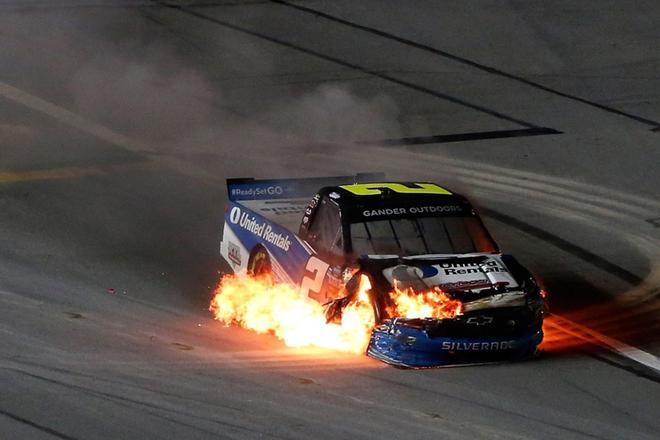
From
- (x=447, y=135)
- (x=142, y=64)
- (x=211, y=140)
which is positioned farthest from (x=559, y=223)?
(x=142, y=64)

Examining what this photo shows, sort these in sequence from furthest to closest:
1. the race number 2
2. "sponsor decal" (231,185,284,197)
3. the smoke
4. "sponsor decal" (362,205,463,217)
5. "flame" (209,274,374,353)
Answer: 1. the smoke
2. "sponsor decal" (231,185,284,197)
3. "sponsor decal" (362,205,463,217)
4. the race number 2
5. "flame" (209,274,374,353)

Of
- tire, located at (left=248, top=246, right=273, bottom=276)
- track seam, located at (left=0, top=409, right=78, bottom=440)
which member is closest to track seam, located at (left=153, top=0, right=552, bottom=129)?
tire, located at (left=248, top=246, right=273, bottom=276)

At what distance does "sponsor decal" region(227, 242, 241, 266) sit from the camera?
13.4 meters

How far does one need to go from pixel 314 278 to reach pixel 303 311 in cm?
31

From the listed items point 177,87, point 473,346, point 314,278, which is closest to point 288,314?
point 314,278

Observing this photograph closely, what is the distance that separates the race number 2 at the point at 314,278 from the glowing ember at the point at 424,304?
963mm

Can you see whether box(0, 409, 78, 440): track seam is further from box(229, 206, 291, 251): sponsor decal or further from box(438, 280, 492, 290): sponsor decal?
box(229, 206, 291, 251): sponsor decal

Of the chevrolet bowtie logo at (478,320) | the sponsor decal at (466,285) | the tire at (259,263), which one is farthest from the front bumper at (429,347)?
the tire at (259,263)

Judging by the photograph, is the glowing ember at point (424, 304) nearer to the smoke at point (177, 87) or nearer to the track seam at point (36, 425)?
the track seam at point (36, 425)

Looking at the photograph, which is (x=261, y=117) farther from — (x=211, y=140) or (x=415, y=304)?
(x=415, y=304)

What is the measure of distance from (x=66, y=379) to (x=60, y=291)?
2854 millimetres

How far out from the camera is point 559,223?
1600cm

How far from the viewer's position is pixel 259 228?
13.0m

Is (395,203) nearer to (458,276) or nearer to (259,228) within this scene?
(458,276)
